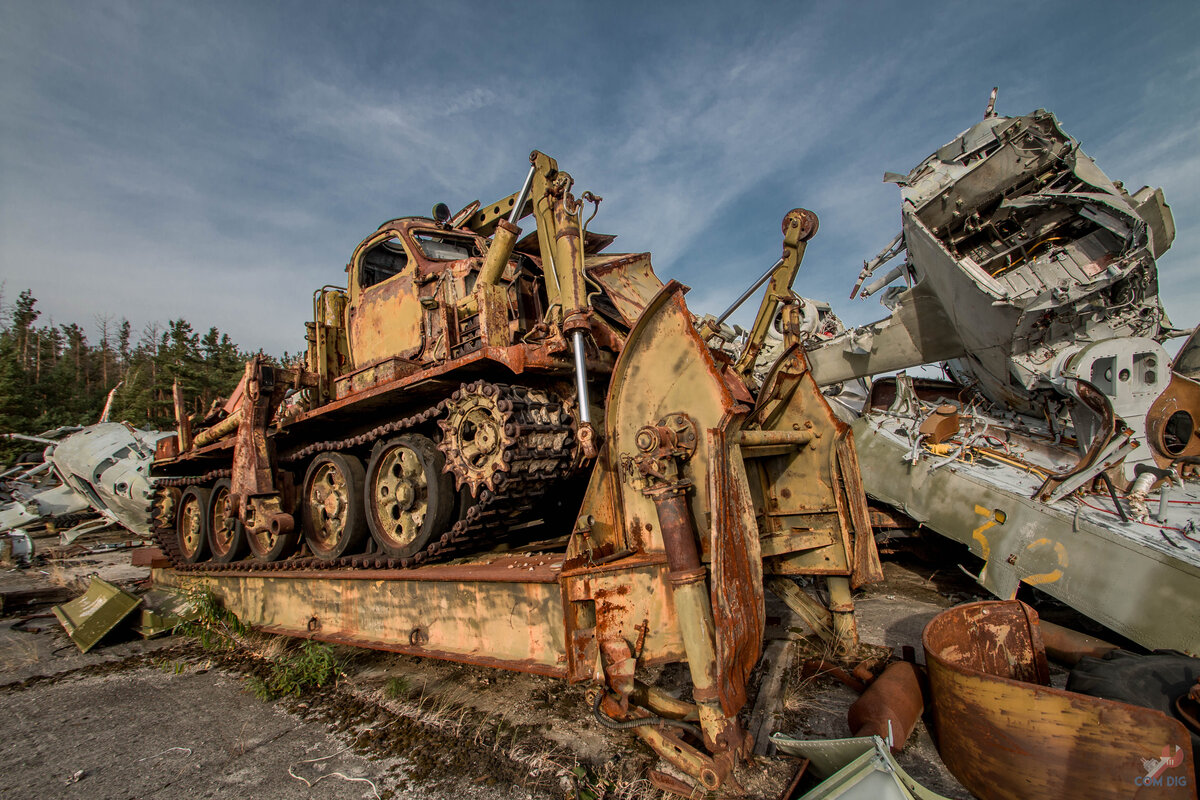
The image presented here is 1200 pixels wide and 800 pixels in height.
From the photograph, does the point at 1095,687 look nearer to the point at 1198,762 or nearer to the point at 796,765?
the point at 1198,762

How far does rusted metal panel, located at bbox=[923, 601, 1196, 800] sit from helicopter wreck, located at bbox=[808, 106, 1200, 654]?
2.43 meters

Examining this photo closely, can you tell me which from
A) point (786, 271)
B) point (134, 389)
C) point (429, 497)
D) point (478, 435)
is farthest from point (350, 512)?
point (134, 389)

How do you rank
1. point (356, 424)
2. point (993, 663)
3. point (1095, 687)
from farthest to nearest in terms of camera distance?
1. point (356, 424)
2. point (993, 663)
3. point (1095, 687)

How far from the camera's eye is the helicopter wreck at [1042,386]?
422cm

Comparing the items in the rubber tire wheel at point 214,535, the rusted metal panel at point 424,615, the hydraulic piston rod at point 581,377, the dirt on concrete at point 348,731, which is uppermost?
the hydraulic piston rod at point 581,377

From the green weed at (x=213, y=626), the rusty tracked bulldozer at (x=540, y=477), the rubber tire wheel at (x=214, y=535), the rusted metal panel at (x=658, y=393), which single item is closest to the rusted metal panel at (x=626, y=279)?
the rusty tracked bulldozer at (x=540, y=477)

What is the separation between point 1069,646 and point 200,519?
8.37m

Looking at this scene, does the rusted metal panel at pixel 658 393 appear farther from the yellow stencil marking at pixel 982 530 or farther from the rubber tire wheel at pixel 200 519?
the rubber tire wheel at pixel 200 519

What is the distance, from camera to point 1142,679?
246cm

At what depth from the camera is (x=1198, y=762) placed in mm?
2055

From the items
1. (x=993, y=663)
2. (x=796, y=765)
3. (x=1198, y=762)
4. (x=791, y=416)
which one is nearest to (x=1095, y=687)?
(x=1198, y=762)

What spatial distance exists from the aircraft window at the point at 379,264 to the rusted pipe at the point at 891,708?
5511 millimetres

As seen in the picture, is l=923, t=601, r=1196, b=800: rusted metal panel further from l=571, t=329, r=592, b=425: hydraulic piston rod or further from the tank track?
the tank track

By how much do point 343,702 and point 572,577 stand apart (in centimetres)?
249
